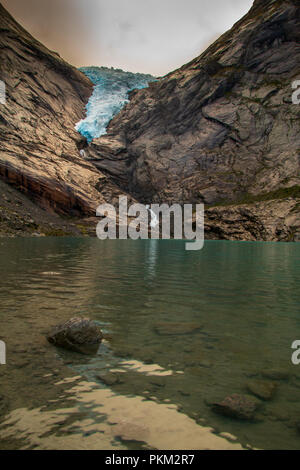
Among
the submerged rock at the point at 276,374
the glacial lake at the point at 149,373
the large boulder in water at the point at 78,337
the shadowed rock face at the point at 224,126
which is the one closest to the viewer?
the glacial lake at the point at 149,373

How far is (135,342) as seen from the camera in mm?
7977

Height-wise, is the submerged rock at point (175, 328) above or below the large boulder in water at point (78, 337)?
below

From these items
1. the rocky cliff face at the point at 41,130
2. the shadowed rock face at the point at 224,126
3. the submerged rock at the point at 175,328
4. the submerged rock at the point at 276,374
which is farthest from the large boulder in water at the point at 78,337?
the shadowed rock face at the point at 224,126

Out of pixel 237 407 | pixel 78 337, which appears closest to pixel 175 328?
pixel 78 337

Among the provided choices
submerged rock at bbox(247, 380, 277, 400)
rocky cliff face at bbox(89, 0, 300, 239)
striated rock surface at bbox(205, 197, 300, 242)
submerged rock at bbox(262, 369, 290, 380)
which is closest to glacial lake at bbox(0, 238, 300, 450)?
submerged rock at bbox(262, 369, 290, 380)

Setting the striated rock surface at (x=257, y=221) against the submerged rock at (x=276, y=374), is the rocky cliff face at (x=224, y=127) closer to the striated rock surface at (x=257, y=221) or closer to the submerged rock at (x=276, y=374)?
the striated rock surface at (x=257, y=221)

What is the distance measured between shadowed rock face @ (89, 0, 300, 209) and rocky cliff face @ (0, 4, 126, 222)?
23.3 m

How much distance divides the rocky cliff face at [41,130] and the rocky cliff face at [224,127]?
76.8 ft

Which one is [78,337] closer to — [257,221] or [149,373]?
[149,373]

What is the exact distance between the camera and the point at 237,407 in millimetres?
4930

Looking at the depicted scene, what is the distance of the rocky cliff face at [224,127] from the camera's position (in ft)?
442

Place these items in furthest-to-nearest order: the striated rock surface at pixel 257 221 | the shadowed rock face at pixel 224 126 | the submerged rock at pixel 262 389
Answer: the shadowed rock face at pixel 224 126
the striated rock surface at pixel 257 221
the submerged rock at pixel 262 389

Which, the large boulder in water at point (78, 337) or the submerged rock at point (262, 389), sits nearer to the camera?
the submerged rock at point (262, 389)

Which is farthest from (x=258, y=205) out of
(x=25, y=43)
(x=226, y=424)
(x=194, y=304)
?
(x=25, y=43)
